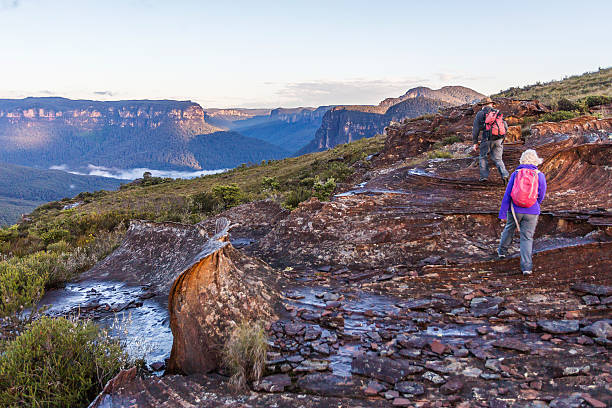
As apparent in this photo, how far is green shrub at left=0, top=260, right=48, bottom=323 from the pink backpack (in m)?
7.87

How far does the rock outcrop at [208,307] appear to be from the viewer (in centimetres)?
444

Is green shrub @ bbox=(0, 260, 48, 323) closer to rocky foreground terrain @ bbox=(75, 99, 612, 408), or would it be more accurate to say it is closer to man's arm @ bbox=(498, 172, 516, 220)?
rocky foreground terrain @ bbox=(75, 99, 612, 408)

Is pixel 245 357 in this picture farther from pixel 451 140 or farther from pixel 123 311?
pixel 451 140

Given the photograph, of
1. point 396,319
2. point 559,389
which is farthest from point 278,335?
point 559,389

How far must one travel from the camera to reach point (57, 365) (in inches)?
156

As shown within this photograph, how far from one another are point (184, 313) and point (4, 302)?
3.13m

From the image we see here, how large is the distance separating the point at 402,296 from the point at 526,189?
9.01 feet

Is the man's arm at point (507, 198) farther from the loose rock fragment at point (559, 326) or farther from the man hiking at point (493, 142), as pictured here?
the man hiking at point (493, 142)

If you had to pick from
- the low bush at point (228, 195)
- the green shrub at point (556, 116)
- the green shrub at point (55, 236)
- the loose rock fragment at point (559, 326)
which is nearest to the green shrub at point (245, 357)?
the loose rock fragment at point (559, 326)

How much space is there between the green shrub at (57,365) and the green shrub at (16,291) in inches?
70.4

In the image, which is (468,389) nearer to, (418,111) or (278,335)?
(278,335)

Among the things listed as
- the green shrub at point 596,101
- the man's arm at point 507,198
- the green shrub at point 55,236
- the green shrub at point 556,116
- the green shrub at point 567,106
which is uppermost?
the green shrub at point 596,101

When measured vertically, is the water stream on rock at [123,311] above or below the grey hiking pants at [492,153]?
below

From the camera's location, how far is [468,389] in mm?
3643
